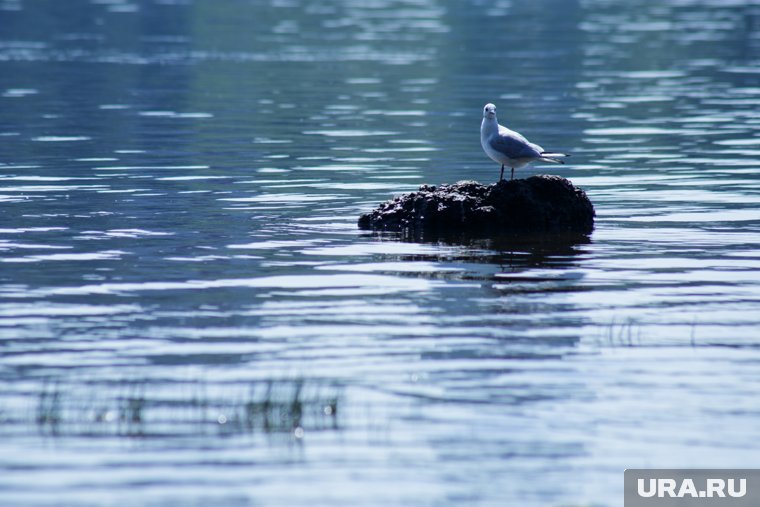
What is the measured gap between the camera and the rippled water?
1193cm

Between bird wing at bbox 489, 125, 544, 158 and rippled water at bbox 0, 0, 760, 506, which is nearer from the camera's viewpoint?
rippled water at bbox 0, 0, 760, 506

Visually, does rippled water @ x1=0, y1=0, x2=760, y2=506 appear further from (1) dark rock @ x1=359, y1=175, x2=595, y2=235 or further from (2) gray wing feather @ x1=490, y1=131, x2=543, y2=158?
(2) gray wing feather @ x1=490, y1=131, x2=543, y2=158

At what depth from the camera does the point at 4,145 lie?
38.3 metres

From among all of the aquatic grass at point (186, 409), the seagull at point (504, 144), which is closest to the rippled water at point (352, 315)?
the aquatic grass at point (186, 409)

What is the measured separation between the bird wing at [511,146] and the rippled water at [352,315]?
5.09ft

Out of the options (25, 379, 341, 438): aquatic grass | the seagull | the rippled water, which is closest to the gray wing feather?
the seagull

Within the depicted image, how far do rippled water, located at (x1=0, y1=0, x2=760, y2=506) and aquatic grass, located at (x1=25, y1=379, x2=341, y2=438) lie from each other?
37 mm

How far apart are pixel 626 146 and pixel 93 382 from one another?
26120mm

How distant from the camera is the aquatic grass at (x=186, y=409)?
12672 mm

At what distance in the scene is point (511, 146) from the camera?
75.0 ft

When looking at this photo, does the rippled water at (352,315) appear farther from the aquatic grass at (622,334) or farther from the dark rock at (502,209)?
the dark rock at (502,209)

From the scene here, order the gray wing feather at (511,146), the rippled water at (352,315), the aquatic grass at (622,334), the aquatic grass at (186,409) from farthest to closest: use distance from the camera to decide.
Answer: the gray wing feather at (511,146), the aquatic grass at (622,334), the aquatic grass at (186,409), the rippled water at (352,315)

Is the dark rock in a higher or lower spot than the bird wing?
lower

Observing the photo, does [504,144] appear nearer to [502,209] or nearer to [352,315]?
[502,209]
